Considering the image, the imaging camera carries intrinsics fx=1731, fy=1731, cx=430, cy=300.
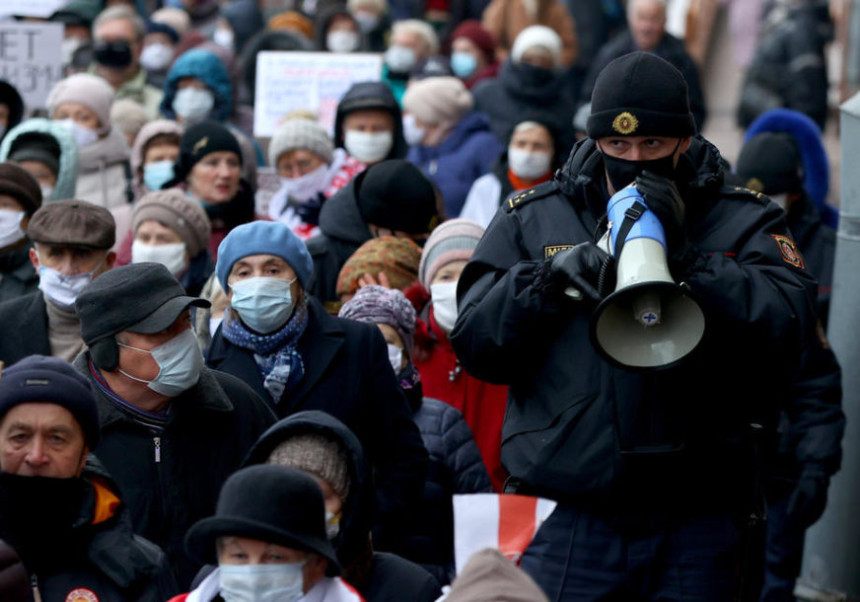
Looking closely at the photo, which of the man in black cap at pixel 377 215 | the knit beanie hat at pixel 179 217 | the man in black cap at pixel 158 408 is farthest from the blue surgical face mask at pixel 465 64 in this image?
the man in black cap at pixel 158 408

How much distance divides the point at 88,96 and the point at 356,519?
20.1 feet

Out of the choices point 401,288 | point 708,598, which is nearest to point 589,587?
point 708,598

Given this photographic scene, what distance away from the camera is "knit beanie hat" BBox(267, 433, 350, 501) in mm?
4516

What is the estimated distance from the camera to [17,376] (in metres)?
4.54

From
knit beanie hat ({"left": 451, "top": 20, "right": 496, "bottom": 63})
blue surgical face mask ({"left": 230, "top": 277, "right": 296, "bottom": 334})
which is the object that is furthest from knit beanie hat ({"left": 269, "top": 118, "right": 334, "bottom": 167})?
knit beanie hat ({"left": 451, "top": 20, "right": 496, "bottom": 63})

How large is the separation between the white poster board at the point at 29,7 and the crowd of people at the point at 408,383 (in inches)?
73.1

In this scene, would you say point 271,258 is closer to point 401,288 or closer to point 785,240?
point 401,288

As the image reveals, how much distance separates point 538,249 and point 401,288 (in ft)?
7.49

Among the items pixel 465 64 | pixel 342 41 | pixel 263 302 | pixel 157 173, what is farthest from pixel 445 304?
pixel 465 64

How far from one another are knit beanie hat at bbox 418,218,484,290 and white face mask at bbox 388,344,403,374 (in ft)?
2.15

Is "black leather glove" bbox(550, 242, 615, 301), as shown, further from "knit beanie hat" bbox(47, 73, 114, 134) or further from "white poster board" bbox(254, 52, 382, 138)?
"white poster board" bbox(254, 52, 382, 138)

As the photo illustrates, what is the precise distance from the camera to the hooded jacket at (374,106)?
9.64 meters

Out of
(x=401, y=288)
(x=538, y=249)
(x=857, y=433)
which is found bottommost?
(x=857, y=433)

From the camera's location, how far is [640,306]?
4.60m
